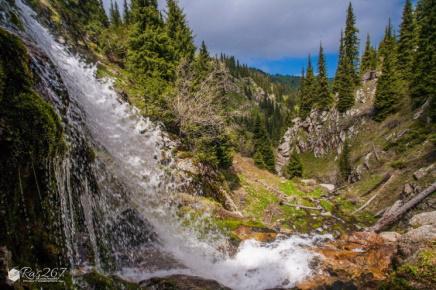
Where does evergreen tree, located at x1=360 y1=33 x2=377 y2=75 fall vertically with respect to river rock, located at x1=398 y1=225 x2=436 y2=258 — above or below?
above

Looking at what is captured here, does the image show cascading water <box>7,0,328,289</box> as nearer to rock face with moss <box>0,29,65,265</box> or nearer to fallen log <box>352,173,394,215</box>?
rock face with moss <box>0,29,65,265</box>

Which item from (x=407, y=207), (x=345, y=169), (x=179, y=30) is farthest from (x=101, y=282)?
(x=345, y=169)

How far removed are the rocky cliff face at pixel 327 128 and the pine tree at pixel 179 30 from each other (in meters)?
32.0

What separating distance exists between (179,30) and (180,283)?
24.2 metres

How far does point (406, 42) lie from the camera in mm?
51469

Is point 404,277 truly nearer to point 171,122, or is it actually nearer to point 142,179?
point 142,179

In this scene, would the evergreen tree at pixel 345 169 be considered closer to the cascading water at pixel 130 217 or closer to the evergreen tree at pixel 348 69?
the evergreen tree at pixel 348 69

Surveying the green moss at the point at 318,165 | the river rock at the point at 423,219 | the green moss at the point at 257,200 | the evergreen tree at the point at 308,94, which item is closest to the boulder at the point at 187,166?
the green moss at the point at 257,200

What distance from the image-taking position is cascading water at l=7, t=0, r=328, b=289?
822 centimetres

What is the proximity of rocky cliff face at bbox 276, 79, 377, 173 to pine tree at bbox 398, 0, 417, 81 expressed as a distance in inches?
350

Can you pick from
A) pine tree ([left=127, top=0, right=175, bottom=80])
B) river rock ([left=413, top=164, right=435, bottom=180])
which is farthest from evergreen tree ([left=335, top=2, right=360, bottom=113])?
pine tree ([left=127, top=0, right=175, bottom=80])

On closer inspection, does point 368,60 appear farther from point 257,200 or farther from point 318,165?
point 257,200

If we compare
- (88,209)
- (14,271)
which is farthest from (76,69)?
(14,271)

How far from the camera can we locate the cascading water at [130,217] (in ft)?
27.0
